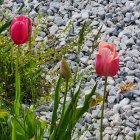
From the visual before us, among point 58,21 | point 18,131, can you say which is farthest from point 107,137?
point 58,21

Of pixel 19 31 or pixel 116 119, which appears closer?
pixel 19 31

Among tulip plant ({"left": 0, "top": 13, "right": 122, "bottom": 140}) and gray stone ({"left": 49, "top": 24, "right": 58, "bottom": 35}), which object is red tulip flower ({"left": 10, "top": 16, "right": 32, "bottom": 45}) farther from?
gray stone ({"left": 49, "top": 24, "right": 58, "bottom": 35})

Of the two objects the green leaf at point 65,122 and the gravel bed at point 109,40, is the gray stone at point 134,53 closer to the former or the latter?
the gravel bed at point 109,40

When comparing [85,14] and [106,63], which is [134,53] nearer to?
[85,14]

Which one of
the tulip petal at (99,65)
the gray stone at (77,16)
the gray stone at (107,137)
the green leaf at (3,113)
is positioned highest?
the gray stone at (77,16)

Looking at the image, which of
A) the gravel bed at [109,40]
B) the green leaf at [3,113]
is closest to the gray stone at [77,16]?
the gravel bed at [109,40]

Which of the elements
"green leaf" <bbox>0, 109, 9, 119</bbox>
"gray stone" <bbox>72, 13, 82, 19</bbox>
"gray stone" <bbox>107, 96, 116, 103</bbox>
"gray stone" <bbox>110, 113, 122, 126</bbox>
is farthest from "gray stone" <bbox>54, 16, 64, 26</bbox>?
"green leaf" <bbox>0, 109, 9, 119</bbox>

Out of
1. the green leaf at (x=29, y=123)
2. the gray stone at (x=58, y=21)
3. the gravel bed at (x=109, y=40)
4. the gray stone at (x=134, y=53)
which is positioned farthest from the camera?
the gray stone at (x=58, y=21)

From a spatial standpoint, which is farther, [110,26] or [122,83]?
[110,26]

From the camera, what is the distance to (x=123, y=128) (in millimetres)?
3023

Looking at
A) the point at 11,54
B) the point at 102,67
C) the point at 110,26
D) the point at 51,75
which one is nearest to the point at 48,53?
the point at 51,75

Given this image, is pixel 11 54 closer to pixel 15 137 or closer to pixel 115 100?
pixel 115 100

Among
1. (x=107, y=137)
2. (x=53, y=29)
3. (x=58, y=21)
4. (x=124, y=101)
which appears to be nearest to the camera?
(x=107, y=137)

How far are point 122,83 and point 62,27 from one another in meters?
0.86
